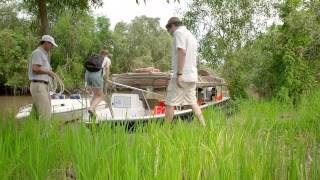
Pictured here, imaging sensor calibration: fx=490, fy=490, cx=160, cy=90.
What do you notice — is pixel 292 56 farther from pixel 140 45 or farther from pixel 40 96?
pixel 140 45

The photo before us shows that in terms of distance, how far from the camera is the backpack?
29.9 ft

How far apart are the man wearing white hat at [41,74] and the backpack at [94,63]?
2475mm

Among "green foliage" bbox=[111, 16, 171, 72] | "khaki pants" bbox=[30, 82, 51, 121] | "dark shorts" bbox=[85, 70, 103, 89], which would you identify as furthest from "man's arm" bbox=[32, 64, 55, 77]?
"green foliage" bbox=[111, 16, 171, 72]

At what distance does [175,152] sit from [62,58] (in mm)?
45876

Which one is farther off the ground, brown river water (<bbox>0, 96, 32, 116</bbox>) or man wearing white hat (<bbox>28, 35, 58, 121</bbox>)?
man wearing white hat (<bbox>28, 35, 58, 121</bbox>)

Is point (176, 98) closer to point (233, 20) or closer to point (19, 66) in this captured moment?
point (233, 20)

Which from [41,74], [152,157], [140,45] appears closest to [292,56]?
[41,74]

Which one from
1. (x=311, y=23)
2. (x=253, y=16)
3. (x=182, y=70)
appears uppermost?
(x=253, y=16)

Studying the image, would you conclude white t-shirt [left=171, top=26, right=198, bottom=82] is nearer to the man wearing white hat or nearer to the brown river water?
the man wearing white hat

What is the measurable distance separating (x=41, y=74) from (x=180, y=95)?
1.96m

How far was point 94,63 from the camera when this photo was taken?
30.2 ft

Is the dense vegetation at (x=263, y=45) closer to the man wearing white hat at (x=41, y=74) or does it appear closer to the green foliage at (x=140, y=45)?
the man wearing white hat at (x=41, y=74)

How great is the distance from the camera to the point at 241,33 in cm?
2078

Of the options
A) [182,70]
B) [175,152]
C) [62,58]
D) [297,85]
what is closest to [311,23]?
[297,85]
